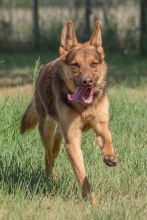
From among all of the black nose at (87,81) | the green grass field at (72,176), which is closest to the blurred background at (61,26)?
the green grass field at (72,176)

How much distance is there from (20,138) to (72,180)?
1.31 meters

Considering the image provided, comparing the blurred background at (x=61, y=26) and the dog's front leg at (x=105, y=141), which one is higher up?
the dog's front leg at (x=105, y=141)

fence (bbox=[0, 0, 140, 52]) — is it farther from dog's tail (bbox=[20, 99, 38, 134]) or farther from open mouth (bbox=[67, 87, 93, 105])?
open mouth (bbox=[67, 87, 93, 105])

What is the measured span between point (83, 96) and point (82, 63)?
10.9 inches

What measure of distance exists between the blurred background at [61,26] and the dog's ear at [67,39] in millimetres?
12183

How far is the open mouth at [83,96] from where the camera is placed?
6.45 metres

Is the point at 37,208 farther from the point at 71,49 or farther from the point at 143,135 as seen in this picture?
the point at 143,135

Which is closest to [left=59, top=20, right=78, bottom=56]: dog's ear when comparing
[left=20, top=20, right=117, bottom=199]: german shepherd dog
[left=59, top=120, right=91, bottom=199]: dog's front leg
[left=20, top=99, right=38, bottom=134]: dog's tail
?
[left=20, top=20, right=117, bottom=199]: german shepherd dog

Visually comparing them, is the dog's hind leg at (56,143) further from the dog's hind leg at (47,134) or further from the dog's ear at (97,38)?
the dog's ear at (97,38)

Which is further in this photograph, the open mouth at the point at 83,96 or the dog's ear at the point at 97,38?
the dog's ear at the point at 97,38

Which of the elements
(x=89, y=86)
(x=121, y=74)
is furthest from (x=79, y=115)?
(x=121, y=74)

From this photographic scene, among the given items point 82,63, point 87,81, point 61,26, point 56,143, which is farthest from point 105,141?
point 61,26

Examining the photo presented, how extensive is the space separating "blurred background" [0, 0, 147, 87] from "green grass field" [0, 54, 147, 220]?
32.2 feet

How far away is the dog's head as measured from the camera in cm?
641
